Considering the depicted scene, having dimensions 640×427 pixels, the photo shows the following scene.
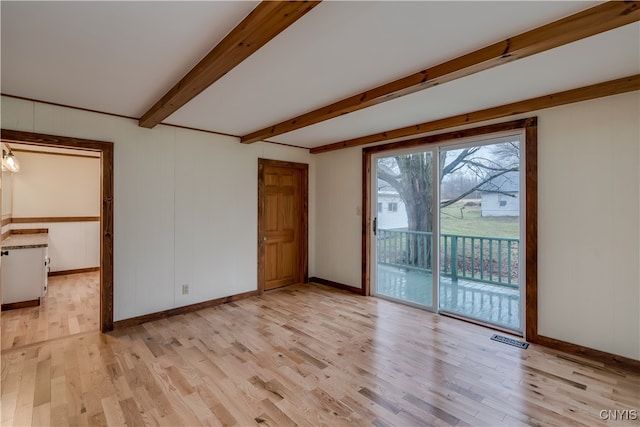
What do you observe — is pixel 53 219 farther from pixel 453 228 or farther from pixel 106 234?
pixel 453 228

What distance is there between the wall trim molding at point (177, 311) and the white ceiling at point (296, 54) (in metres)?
2.35

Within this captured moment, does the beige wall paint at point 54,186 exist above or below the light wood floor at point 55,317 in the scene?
above

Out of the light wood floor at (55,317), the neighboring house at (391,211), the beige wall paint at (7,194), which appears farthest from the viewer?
the beige wall paint at (7,194)

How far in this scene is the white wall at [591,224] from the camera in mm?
2574

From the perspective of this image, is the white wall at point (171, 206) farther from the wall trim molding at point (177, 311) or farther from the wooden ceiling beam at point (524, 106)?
the wooden ceiling beam at point (524, 106)

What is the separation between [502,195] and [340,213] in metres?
2.39

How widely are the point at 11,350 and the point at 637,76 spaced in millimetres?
5854

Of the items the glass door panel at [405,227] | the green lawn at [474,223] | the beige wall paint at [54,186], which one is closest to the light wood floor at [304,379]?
the glass door panel at [405,227]

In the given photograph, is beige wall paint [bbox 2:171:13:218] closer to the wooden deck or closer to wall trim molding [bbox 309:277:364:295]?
wall trim molding [bbox 309:277:364:295]

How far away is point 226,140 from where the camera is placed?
429cm

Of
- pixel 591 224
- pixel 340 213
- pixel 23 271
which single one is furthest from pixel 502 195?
pixel 23 271

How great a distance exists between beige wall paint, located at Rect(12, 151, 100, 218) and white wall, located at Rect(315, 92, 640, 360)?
7.63 metres

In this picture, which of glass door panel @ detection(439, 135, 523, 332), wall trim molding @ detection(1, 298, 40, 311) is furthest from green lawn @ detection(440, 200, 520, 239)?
wall trim molding @ detection(1, 298, 40, 311)

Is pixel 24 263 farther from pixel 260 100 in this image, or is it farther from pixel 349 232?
pixel 349 232
